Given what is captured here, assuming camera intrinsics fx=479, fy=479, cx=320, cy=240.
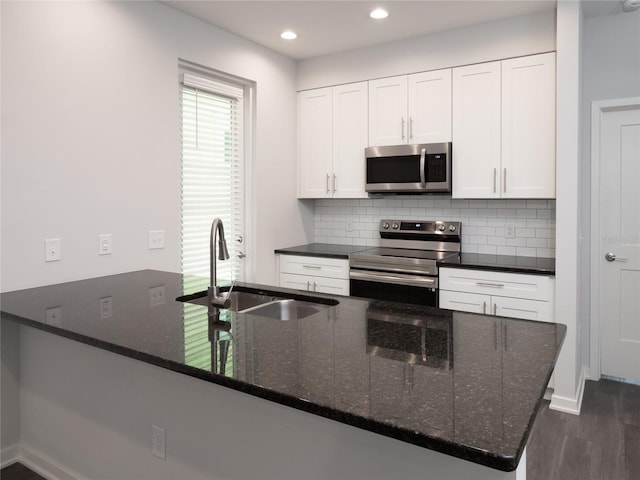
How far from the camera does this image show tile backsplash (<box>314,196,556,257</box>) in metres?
3.74

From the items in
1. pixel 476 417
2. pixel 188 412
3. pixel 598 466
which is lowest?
pixel 598 466

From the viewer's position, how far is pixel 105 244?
9.40 feet

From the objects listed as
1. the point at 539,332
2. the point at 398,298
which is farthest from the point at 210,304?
the point at 398,298

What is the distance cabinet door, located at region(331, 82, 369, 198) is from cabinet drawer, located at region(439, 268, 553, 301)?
112 centimetres

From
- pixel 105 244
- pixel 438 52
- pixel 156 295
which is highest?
pixel 438 52

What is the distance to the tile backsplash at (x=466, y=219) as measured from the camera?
12.3 feet

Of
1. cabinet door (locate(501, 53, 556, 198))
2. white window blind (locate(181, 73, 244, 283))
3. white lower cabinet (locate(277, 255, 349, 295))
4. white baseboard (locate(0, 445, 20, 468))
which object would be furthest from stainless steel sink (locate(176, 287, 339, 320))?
cabinet door (locate(501, 53, 556, 198))

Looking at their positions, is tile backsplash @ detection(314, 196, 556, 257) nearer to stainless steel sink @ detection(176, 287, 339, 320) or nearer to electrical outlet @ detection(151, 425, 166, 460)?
stainless steel sink @ detection(176, 287, 339, 320)

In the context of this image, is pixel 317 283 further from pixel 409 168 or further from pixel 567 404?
pixel 567 404

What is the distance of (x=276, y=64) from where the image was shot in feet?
13.9

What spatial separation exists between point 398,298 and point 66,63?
2673 millimetres

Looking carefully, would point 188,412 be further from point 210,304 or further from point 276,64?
point 276,64

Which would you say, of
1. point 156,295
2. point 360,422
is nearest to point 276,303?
point 156,295

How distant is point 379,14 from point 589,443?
3.06m
